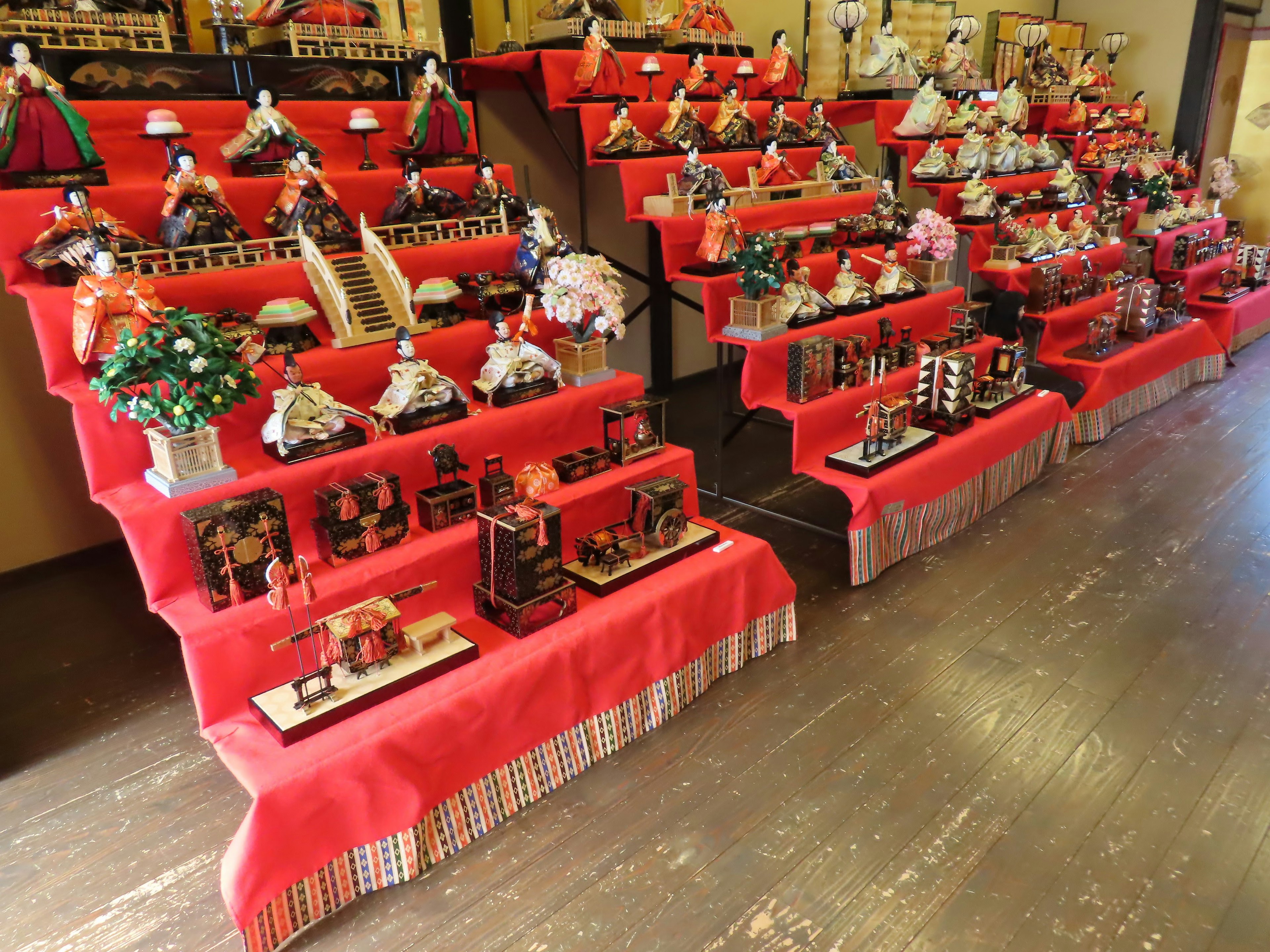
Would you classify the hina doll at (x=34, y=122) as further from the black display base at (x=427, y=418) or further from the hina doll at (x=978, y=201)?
the hina doll at (x=978, y=201)

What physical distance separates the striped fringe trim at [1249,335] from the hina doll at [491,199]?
5.99 meters

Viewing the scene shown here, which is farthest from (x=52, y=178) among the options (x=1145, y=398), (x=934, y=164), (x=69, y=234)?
(x=1145, y=398)

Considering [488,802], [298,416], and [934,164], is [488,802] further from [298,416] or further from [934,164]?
[934,164]

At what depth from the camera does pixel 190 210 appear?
273 centimetres

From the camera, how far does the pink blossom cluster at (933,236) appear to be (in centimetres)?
471

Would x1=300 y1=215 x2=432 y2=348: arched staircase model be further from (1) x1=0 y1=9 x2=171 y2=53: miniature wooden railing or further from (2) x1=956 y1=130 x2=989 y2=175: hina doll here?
(2) x1=956 y1=130 x2=989 y2=175: hina doll

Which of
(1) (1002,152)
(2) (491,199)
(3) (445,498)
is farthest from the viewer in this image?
(1) (1002,152)

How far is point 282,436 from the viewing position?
2.50m

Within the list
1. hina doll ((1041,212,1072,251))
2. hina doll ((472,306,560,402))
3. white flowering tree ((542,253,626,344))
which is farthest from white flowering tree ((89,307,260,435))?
hina doll ((1041,212,1072,251))

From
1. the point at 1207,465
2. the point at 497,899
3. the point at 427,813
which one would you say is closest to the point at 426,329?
the point at 427,813

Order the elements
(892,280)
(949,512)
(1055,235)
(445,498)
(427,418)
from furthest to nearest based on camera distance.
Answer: (1055,235) → (892,280) → (949,512) → (427,418) → (445,498)

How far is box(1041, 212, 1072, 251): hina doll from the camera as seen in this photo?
570cm

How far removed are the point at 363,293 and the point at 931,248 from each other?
3197mm

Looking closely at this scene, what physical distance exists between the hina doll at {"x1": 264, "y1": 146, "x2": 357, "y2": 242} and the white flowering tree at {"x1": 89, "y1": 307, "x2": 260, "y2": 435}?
826 millimetres
